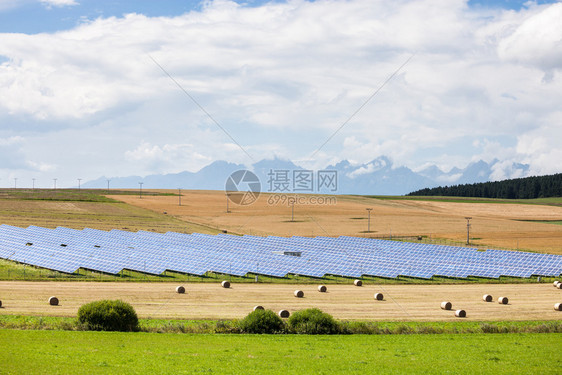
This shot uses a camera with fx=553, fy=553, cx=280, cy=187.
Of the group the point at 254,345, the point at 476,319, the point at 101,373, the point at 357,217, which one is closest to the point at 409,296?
the point at 476,319

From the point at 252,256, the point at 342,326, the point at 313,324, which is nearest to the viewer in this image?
the point at 313,324

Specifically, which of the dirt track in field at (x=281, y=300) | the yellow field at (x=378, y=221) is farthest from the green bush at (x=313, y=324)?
the yellow field at (x=378, y=221)

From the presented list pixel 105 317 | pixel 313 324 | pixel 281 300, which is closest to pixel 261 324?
pixel 313 324

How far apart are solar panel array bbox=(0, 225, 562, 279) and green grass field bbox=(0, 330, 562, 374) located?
29.6 meters

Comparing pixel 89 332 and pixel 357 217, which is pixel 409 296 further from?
pixel 357 217

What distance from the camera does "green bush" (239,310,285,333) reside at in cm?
3438

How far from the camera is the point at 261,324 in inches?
1355

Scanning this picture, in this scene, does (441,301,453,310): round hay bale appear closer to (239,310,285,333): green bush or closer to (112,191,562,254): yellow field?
(239,310,285,333): green bush

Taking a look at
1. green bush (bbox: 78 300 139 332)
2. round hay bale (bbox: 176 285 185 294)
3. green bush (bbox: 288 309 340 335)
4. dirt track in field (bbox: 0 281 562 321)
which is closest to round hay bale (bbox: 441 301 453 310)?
dirt track in field (bbox: 0 281 562 321)

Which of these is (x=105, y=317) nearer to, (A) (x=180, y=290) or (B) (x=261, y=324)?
(B) (x=261, y=324)

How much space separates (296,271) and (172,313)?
2362cm

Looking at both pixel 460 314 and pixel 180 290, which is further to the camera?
pixel 180 290

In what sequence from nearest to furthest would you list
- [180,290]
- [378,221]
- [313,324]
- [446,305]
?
[313,324] → [446,305] → [180,290] → [378,221]

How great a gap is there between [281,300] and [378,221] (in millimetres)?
86406
